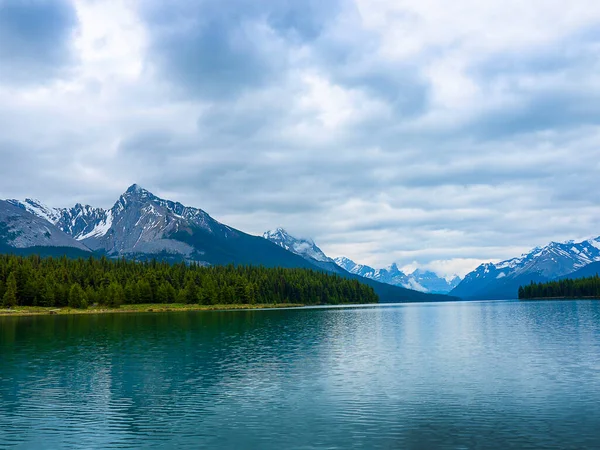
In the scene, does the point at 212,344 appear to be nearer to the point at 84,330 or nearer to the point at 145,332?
the point at 145,332

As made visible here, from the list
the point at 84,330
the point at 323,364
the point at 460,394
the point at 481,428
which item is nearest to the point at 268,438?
the point at 481,428

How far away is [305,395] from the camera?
149 ft

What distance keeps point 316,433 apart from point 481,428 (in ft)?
35.0

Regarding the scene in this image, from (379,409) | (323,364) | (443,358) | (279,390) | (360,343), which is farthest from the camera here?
(360,343)

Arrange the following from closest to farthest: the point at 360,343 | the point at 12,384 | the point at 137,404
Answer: the point at 137,404
the point at 12,384
the point at 360,343

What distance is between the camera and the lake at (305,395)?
33.1 meters

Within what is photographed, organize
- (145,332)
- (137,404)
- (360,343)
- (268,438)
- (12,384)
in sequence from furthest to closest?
(145,332)
(360,343)
(12,384)
(137,404)
(268,438)

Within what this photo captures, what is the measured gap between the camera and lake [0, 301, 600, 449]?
3312cm

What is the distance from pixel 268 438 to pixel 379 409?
10693 millimetres

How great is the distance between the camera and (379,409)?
131 feet

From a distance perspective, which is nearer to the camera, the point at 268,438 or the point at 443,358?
the point at 268,438

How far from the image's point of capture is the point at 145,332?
111m

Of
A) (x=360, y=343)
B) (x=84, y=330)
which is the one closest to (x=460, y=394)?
(x=360, y=343)

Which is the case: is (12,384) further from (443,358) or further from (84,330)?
(84,330)
